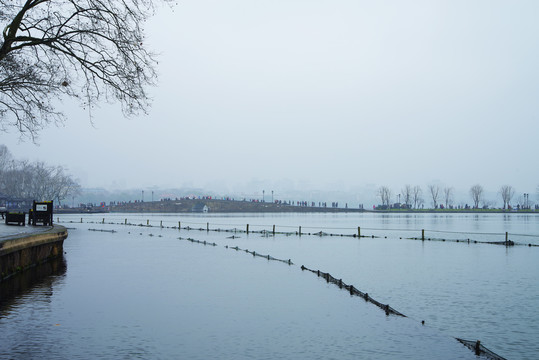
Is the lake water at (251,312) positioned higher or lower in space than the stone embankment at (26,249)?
lower

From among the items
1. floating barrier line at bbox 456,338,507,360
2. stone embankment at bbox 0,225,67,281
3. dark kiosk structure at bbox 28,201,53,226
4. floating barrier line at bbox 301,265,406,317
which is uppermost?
dark kiosk structure at bbox 28,201,53,226

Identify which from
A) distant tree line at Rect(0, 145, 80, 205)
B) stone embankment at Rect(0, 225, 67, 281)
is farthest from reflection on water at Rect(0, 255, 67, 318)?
distant tree line at Rect(0, 145, 80, 205)

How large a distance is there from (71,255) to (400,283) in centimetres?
2069

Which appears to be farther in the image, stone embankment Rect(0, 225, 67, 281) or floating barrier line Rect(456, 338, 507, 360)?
stone embankment Rect(0, 225, 67, 281)

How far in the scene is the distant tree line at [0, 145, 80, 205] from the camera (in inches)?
6038

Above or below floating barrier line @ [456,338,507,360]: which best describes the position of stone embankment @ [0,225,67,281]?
above

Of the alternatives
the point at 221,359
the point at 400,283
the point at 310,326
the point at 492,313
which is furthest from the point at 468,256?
the point at 221,359

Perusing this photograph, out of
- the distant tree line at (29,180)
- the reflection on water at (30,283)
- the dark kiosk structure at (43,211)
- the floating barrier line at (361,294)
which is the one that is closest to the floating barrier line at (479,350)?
the floating barrier line at (361,294)

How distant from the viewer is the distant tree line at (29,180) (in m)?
153

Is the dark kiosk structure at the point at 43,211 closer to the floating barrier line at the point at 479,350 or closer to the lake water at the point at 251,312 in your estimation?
the lake water at the point at 251,312

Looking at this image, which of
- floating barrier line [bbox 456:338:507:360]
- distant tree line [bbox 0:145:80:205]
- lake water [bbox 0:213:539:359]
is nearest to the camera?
lake water [bbox 0:213:539:359]

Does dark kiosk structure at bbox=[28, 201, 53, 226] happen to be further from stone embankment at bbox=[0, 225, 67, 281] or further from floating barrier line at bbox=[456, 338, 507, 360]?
floating barrier line at bbox=[456, 338, 507, 360]

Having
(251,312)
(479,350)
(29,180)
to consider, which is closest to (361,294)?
(251,312)

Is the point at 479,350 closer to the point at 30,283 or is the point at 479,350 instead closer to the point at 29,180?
the point at 30,283
